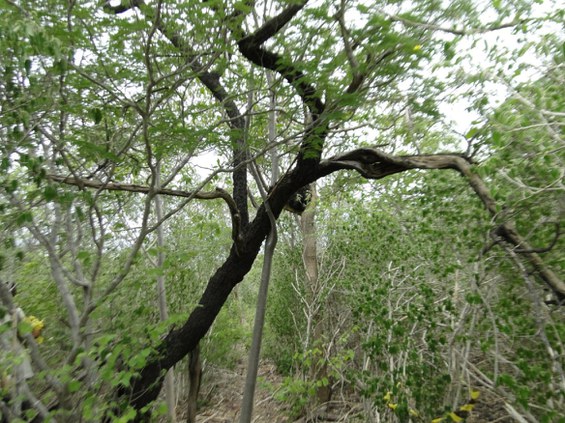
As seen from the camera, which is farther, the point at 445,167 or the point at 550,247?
the point at 445,167

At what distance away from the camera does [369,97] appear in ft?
9.21

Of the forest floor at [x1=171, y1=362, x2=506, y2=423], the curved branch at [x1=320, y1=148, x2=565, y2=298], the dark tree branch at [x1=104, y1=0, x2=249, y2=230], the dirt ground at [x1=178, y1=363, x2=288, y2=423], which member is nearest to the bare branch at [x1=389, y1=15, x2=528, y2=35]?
the curved branch at [x1=320, y1=148, x2=565, y2=298]

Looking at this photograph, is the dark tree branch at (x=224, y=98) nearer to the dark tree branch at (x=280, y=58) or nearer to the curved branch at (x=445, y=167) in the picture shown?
the dark tree branch at (x=280, y=58)

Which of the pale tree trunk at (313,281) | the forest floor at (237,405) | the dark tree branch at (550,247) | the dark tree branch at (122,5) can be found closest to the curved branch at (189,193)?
the dark tree branch at (122,5)

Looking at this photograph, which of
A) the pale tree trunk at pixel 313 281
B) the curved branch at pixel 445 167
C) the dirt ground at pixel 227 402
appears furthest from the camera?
the dirt ground at pixel 227 402

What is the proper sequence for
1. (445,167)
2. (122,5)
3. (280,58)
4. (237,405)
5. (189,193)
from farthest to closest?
(237,405) < (189,193) < (445,167) < (280,58) < (122,5)

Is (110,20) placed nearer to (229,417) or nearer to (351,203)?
(351,203)

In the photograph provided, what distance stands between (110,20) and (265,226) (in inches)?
94.8

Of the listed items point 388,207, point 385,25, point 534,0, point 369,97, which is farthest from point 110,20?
point 388,207

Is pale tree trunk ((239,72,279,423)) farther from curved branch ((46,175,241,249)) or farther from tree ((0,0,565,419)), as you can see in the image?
tree ((0,0,565,419))

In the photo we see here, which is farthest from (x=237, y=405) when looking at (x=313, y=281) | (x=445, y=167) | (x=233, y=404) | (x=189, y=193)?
(x=445, y=167)

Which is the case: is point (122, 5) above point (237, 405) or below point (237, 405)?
above

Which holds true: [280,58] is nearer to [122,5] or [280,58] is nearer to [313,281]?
[122,5]

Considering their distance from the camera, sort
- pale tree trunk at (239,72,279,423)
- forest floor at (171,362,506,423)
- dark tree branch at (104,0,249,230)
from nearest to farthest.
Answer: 1. dark tree branch at (104,0,249,230)
2. pale tree trunk at (239,72,279,423)
3. forest floor at (171,362,506,423)
